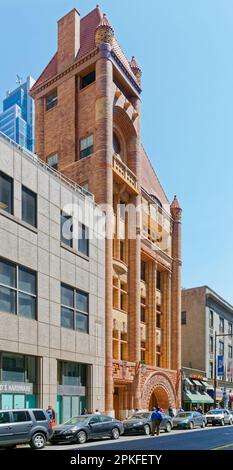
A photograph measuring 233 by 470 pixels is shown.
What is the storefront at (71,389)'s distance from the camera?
97.0 ft

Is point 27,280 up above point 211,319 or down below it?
above

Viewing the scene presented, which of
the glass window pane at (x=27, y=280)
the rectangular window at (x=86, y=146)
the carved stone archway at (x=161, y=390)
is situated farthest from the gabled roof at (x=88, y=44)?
the carved stone archway at (x=161, y=390)

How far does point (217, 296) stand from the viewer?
72125 millimetres

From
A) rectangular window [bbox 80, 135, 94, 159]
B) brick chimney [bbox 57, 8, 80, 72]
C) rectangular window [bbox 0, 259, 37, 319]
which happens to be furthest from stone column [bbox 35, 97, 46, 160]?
rectangular window [bbox 0, 259, 37, 319]

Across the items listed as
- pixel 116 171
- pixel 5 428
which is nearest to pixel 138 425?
pixel 5 428

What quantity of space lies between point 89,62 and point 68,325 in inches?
822

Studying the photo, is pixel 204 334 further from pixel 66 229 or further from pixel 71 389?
pixel 66 229

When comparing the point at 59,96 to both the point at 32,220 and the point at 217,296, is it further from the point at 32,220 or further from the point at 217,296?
the point at 217,296

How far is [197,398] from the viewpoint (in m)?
57.5

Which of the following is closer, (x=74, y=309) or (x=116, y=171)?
(x=74, y=309)

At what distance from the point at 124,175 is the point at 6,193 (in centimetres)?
1740

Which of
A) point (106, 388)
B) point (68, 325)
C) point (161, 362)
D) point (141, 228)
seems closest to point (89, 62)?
point (141, 228)

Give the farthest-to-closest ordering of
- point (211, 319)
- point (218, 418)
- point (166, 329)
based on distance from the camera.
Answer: point (211, 319) → point (166, 329) → point (218, 418)

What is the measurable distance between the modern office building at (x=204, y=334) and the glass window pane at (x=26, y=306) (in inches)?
1652
